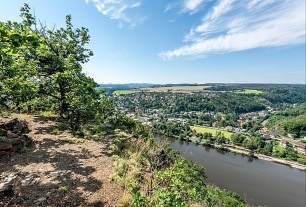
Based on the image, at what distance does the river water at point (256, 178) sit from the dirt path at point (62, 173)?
15.4 m

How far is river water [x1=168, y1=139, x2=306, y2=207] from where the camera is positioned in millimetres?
31166

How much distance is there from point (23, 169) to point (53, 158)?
1018 mm

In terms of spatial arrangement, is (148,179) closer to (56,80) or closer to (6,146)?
(6,146)

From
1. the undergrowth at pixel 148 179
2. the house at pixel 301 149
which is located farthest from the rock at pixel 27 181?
the house at pixel 301 149

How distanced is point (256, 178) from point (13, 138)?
140 feet

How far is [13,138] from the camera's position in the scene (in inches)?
280

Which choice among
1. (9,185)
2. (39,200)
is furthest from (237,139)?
(9,185)

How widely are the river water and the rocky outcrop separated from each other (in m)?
16.0

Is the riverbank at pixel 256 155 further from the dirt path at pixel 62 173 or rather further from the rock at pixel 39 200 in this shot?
the rock at pixel 39 200

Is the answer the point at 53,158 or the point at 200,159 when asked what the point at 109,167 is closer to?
the point at 53,158

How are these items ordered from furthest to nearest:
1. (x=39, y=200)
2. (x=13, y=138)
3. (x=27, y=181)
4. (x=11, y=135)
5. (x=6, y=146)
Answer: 1. (x=11, y=135)
2. (x=13, y=138)
3. (x=6, y=146)
4. (x=27, y=181)
5. (x=39, y=200)

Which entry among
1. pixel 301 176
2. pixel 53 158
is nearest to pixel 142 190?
pixel 53 158

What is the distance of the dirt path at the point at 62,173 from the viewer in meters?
4.55

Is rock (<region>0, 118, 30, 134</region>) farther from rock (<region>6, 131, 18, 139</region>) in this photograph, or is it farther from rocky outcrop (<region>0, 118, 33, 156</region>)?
rock (<region>6, 131, 18, 139</region>)
